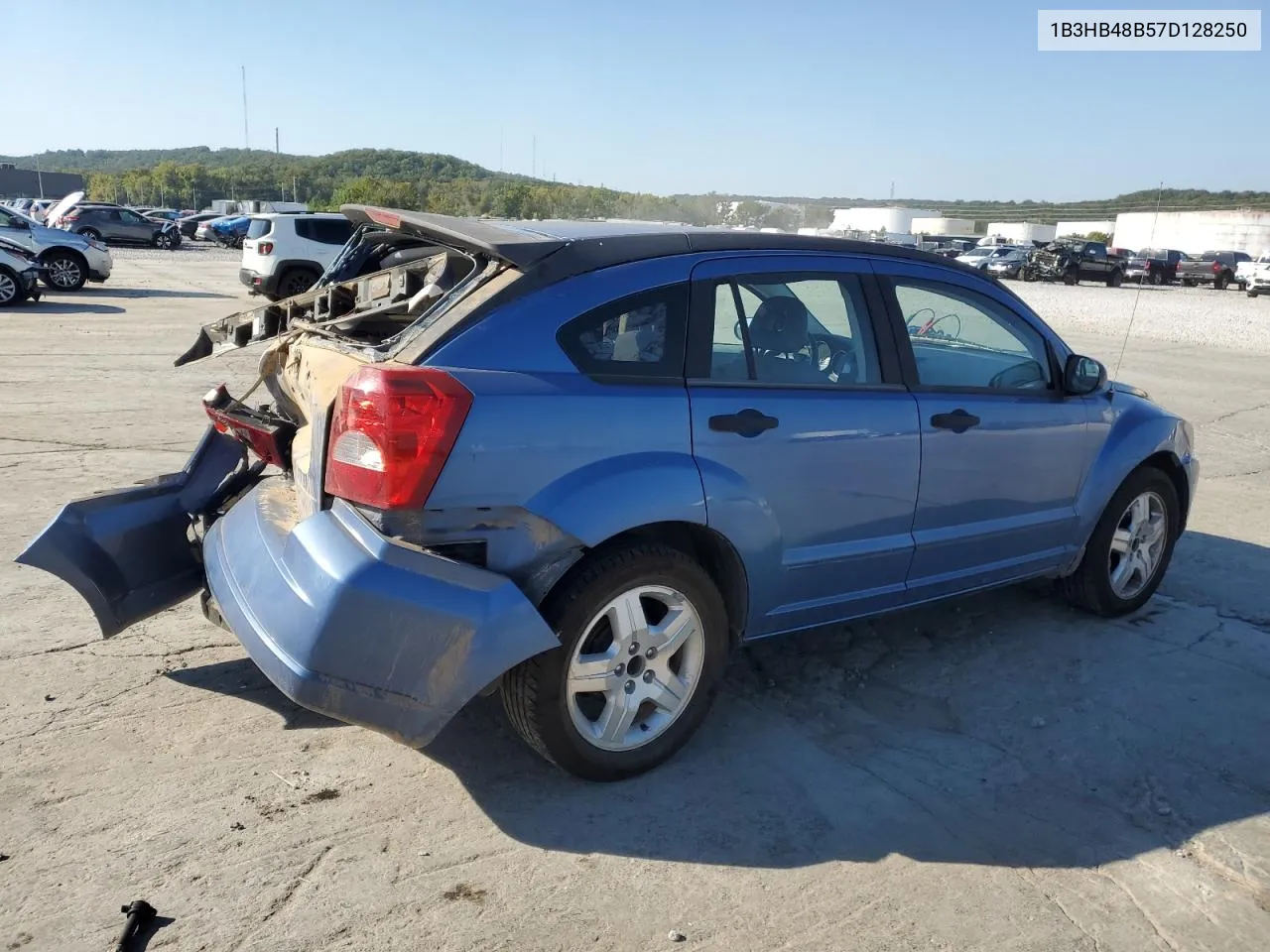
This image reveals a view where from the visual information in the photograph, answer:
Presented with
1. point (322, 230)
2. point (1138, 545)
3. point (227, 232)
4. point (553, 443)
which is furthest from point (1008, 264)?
point (553, 443)

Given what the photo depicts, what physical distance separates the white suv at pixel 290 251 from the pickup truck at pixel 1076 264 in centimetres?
3240

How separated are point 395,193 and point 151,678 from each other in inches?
1732

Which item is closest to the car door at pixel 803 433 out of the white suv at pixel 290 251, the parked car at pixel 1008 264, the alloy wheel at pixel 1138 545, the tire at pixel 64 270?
the alloy wheel at pixel 1138 545

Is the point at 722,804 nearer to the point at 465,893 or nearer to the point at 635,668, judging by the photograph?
the point at 635,668

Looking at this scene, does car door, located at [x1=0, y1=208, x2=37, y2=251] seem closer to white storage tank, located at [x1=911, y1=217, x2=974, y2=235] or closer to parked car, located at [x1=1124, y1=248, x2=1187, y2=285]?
parked car, located at [x1=1124, y1=248, x2=1187, y2=285]

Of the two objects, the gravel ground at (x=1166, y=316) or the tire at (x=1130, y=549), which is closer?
the tire at (x=1130, y=549)

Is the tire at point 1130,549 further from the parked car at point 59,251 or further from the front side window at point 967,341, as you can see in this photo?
the parked car at point 59,251

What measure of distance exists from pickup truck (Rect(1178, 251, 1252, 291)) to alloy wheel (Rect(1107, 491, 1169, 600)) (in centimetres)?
4581

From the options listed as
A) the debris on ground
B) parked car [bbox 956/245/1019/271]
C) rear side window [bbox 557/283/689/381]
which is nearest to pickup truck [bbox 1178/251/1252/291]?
parked car [bbox 956/245/1019/271]

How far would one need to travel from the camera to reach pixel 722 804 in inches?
129

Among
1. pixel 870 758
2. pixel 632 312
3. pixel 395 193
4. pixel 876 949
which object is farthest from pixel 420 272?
pixel 395 193

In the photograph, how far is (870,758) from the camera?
11.7 feet

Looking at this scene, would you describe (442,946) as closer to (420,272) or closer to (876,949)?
(876,949)

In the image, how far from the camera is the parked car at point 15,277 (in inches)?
649
